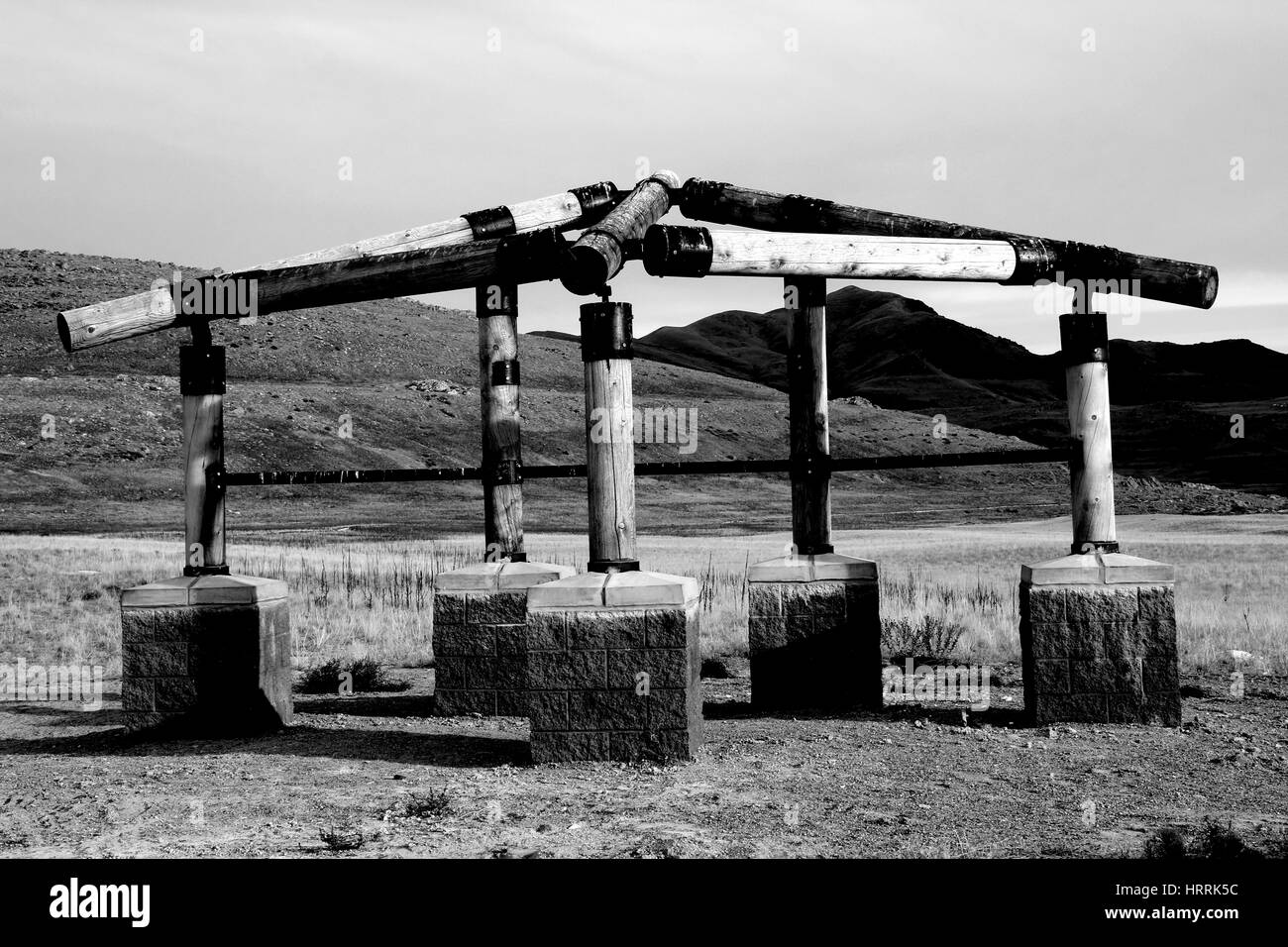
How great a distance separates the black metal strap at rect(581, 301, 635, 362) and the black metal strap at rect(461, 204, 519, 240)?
2.78m

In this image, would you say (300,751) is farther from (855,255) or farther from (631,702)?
(855,255)

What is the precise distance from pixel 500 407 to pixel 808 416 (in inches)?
86.0

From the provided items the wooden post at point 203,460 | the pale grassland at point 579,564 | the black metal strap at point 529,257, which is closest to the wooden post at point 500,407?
the black metal strap at point 529,257

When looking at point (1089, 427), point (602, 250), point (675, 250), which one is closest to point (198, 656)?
point (602, 250)

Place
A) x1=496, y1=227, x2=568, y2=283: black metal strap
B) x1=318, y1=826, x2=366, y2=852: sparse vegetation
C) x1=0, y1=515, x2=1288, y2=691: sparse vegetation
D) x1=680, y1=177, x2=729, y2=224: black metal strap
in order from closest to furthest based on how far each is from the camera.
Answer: x1=318, y1=826, x2=366, y2=852: sparse vegetation < x1=496, y1=227, x2=568, y2=283: black metal strap < x1=680, y1=177, x2=729, y2=224: black metal strap < x1=0, y1=515, x2=1288, y2=691: sparse vegetation

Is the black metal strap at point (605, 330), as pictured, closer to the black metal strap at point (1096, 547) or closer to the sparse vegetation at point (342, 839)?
the sparse vegetation at point (342, 839)

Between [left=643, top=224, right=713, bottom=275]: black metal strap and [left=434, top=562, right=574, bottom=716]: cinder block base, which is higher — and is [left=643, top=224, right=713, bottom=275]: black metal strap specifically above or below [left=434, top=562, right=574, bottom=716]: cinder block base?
above

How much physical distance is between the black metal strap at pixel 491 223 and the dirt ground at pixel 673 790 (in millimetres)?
3561

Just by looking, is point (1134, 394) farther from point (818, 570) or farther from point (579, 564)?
point (818, 570)

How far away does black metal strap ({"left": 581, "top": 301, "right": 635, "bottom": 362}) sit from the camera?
7395 millimetres

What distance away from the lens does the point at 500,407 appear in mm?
9320

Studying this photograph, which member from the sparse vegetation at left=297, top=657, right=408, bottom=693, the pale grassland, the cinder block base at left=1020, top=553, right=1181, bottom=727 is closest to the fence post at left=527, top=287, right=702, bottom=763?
the cinder block base at left=1020, top=553, right=1181, bottom=727

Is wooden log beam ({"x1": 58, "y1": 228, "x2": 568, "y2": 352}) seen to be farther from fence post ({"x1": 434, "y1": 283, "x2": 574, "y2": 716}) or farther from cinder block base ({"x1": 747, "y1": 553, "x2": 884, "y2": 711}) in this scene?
cinder block base ({"x1": 747, "y1": 553, "x2": 884, "y2": 711})

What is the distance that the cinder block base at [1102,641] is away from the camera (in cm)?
832
